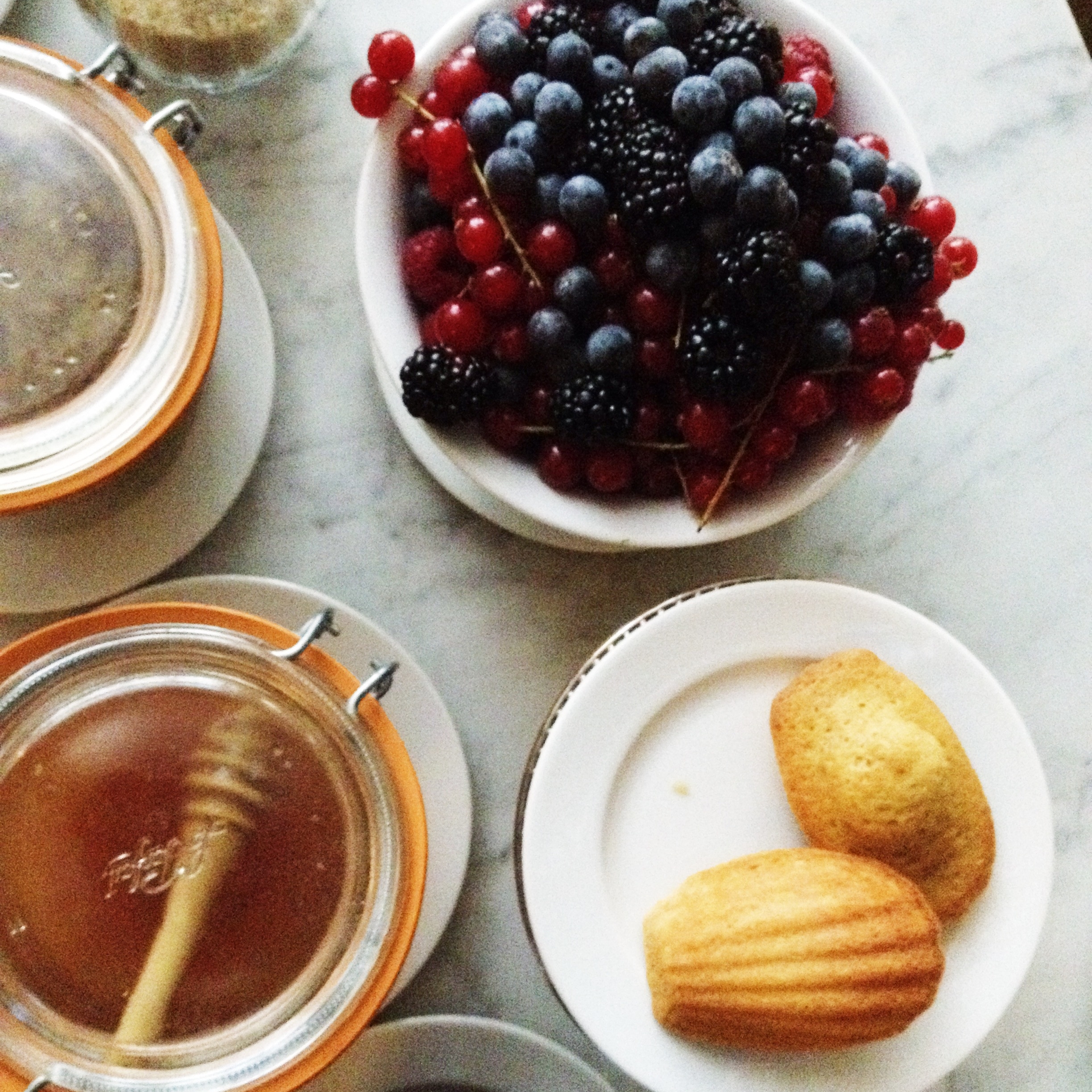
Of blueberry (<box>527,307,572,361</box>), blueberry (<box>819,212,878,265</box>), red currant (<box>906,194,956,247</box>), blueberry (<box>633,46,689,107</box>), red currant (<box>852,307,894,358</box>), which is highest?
blueberry (<box>633,46,689,107</box>)

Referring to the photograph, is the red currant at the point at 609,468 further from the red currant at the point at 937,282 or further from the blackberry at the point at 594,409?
the red currant at the point at 937,282

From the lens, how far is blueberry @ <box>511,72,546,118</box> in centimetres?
64

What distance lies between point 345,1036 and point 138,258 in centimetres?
43

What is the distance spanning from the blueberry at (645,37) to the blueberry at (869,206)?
0.13 meters

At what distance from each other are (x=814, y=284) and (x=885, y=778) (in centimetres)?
29

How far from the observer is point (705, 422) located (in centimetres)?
64

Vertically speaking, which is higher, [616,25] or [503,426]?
[616,25]

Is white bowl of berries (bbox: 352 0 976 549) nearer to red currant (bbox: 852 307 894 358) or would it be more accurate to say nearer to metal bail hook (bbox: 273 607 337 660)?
red currant (bbox: 852 307 894 358)

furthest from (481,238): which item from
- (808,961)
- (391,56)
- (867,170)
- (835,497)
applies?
(808,961)

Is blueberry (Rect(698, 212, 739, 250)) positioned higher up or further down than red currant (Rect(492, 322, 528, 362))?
higher up

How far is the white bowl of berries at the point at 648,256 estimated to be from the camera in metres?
0.61

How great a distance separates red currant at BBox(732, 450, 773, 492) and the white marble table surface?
147 mm

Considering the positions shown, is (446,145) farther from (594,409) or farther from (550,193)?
(594,409)

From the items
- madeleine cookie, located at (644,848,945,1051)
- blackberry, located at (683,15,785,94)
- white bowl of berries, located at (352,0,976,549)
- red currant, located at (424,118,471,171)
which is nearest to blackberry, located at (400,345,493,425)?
white bowl of berries, located at (352,0,976,549)
